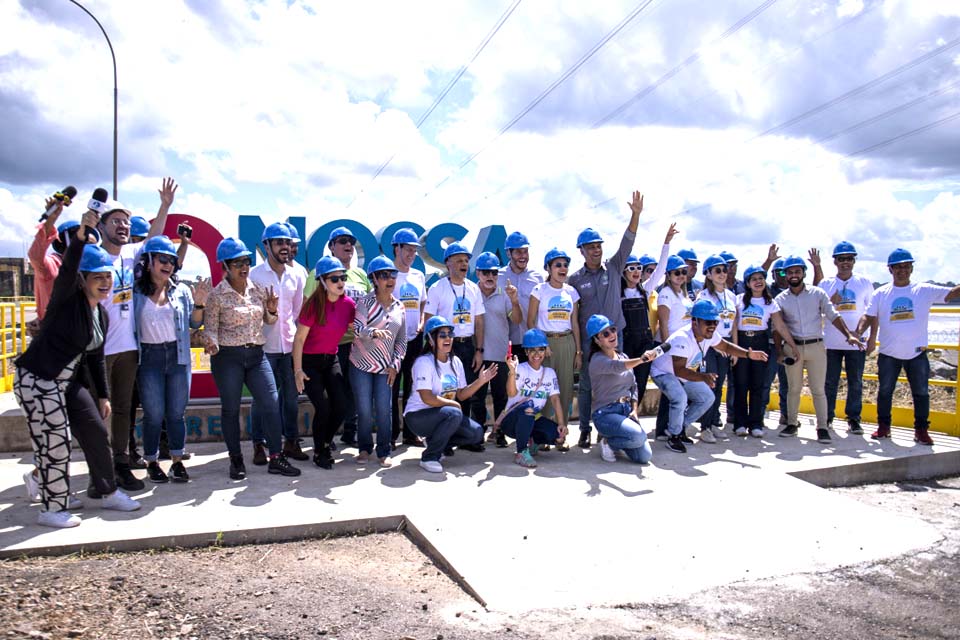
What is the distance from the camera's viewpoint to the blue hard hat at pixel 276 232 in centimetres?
589

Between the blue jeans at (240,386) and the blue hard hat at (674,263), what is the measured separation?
14.3ft

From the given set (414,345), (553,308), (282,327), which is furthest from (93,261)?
(553,308)

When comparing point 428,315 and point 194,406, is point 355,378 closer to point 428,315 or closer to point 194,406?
point 428,315

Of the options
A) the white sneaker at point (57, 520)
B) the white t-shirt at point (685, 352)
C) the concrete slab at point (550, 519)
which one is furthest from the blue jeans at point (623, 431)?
the white sneaker at point (57, 520)

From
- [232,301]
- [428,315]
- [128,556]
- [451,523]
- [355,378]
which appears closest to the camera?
[128,556]

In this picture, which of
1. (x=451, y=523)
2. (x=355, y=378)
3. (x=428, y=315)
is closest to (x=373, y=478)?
(x=355, y=378)

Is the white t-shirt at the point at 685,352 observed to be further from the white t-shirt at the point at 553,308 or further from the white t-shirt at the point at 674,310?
the white t-shirt at the point at 553,308

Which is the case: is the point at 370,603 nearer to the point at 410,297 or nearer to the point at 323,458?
the point at 323,458

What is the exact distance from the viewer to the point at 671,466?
6293 millimetres

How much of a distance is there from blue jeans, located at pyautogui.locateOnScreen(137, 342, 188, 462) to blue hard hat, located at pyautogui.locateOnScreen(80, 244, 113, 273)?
1003 mm

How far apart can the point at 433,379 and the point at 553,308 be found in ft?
4.84

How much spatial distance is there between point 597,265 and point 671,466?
84.7 inches

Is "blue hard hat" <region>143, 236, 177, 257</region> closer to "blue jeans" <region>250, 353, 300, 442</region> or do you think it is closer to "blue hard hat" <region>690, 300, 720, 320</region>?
"blue jeans" <region>250, 353, 300, 442</region>

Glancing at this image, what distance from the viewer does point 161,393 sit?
5.28m
